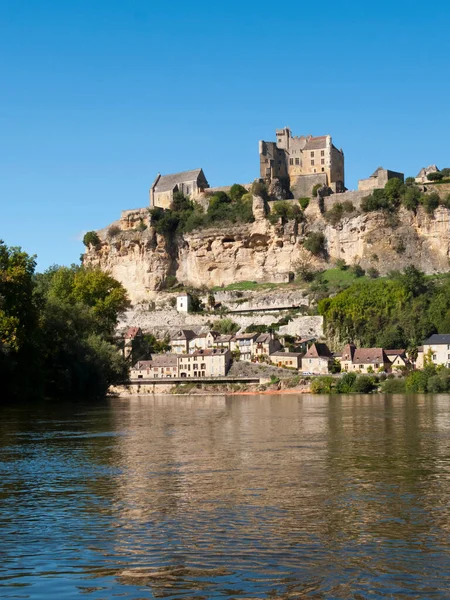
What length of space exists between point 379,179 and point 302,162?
10.00 meters

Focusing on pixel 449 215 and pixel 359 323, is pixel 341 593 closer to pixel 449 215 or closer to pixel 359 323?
pixel 359 323

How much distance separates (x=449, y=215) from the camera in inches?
3396

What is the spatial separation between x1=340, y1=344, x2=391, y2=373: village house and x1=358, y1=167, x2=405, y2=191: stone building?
22.2 meters

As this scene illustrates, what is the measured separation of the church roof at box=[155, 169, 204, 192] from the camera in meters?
102

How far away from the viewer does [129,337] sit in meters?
87.2

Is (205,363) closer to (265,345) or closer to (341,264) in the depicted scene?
(265,345)

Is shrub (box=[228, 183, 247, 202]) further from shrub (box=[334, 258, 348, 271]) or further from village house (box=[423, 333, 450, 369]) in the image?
village house (box=[423, 333, 450, 369])

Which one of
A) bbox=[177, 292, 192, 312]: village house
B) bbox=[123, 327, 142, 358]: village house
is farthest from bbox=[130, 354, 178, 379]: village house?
bbox=[177, 292, 192, 312]: village house

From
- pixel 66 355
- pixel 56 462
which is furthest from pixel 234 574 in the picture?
pixel 66 355

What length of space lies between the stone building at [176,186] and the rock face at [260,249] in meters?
2.71

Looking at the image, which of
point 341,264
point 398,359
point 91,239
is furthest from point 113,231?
point 398,359

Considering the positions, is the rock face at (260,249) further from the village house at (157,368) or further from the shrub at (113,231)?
the village house at (157,368)

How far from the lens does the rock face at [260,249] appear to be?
8762cm

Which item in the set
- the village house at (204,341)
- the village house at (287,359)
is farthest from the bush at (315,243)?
the village house at (287,359)
